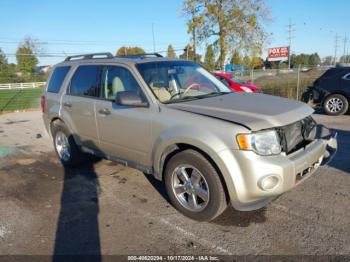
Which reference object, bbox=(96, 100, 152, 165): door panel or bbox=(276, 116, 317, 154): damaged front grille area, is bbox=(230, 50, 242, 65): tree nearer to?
bbox=(96, 100, 152, 165): door panel

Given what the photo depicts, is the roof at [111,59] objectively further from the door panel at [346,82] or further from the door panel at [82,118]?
the door panel at [346,82]

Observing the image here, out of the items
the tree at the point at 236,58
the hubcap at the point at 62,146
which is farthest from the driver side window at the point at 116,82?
the tree at the point at 236,58

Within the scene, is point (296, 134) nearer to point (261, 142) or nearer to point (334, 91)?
point (261, 142)

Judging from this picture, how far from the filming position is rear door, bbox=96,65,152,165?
408cm

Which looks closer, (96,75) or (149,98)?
(149,98)

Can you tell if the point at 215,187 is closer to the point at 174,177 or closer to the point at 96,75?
the point at 174,177

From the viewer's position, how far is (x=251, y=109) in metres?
3.57

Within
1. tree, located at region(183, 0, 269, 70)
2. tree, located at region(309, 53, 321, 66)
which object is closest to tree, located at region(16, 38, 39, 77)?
tree, located at region(183, 0, 269, 70)

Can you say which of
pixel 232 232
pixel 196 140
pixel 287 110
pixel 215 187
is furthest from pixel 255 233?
pixel 287 110

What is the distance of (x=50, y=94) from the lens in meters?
5.93

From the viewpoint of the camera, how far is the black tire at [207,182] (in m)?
3.37

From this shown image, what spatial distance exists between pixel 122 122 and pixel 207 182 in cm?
154

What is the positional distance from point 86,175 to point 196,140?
2.72 metres

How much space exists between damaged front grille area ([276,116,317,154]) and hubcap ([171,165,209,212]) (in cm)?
96
